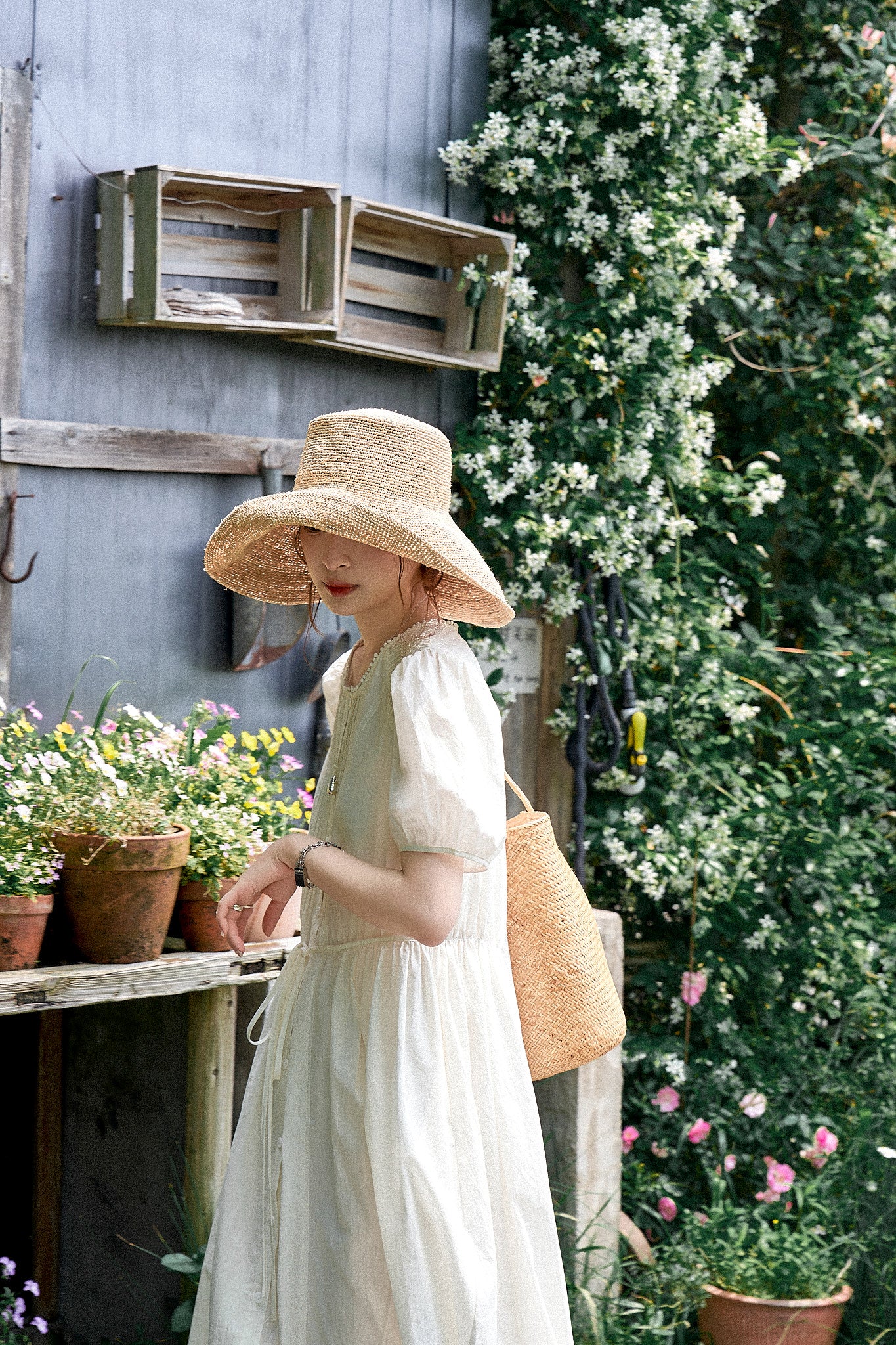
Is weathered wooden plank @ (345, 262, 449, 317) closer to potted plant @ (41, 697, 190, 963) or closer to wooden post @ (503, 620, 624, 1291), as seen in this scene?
potted plant @ (41, 697, 190, 963)

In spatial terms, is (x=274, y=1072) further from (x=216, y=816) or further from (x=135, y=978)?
(x=216, y=816)

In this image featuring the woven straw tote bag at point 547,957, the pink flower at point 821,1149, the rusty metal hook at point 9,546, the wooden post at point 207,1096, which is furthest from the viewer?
the pink flower at point 821,1149

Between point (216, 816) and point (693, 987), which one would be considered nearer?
point (216, 816)

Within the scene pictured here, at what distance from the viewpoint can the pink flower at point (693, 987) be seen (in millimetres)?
4094

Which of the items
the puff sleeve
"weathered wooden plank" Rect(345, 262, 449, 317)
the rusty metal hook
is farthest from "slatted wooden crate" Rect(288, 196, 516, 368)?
the puff sleeve

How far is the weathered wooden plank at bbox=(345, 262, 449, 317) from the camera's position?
355cm

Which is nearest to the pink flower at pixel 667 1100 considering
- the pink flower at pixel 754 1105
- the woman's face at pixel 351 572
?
the pink flower at pixel 754 1105

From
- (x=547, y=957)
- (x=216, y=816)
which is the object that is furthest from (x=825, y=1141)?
(x=216, y=816)

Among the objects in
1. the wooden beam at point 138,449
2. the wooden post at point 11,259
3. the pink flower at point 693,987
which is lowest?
the pink flower at point 693,987

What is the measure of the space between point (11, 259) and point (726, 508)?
241 cm

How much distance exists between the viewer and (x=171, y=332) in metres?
3.26

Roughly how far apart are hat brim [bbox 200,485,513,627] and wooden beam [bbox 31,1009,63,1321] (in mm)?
1601

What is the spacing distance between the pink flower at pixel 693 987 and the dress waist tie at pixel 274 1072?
2.22 m

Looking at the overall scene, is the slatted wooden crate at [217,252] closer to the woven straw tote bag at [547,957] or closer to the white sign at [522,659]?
the white sign at [522,659]
